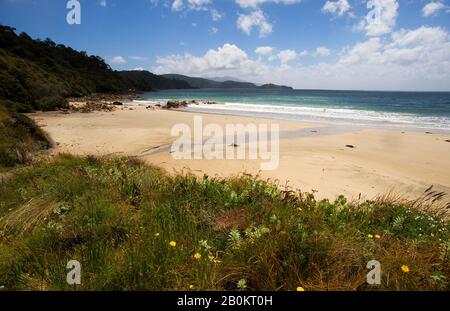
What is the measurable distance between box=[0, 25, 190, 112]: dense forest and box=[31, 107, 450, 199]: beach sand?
363 inches

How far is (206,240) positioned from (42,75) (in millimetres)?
43619

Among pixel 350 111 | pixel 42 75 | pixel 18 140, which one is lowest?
pixel 18 140

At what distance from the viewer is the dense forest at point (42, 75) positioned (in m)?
25.5

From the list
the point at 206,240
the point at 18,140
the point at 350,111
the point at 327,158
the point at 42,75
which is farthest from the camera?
the point at 42,75

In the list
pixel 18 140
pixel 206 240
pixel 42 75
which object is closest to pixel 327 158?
pixel 206 240

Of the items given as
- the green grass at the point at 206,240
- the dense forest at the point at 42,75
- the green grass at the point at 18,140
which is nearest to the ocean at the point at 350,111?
the dense forest at the point at 42,75

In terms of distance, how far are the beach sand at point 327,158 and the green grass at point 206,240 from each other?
1.43m

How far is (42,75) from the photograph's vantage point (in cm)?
3744

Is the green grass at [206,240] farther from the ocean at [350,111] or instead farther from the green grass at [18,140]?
the ocean at [350,111]

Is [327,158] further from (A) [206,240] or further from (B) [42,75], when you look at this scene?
(B) [42,75]

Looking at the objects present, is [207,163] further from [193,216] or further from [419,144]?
[419,144]

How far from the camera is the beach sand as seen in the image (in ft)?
24.0

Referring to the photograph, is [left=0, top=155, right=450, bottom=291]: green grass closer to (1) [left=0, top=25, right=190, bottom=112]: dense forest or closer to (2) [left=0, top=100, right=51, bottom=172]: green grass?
(2) [left=0, top=100, right=51, bottom=172]: green grass

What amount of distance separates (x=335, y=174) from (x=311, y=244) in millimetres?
5907
